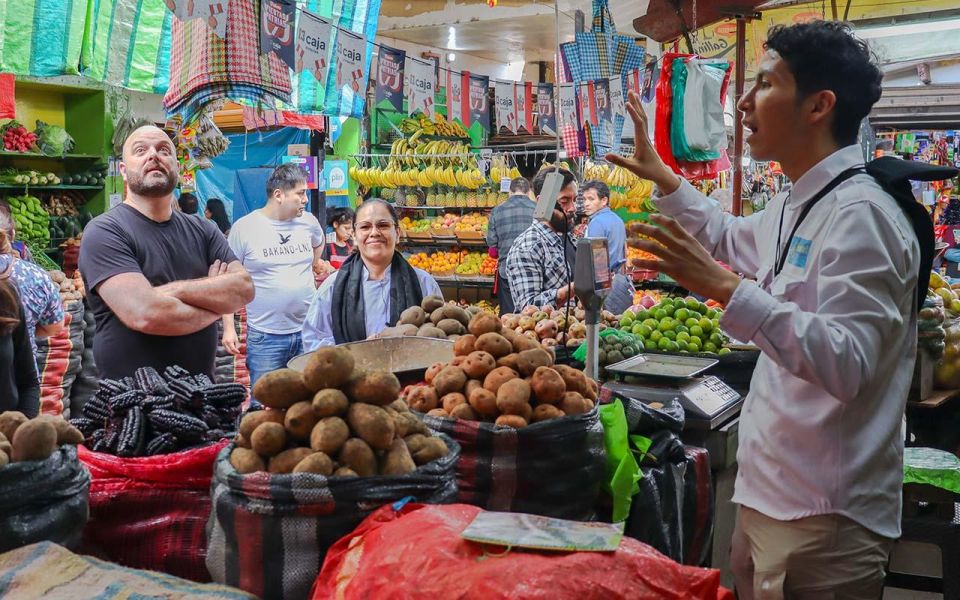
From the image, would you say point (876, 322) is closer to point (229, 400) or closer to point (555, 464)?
point (555, 464)

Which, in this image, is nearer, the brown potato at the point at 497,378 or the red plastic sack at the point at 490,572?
the red plastic sack at the point at 490,572

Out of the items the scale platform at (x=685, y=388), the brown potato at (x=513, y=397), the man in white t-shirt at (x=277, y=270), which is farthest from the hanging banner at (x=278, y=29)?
the brown potato at (x=513, y=397)

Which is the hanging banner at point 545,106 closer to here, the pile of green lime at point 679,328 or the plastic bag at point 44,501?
the pile of green lime at point 679,328

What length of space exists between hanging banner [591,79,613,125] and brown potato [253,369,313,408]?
297 inches

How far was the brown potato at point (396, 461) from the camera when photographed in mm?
1897

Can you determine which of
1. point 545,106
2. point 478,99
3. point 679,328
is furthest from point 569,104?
point 679,328

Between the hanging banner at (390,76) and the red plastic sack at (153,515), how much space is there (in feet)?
18.7

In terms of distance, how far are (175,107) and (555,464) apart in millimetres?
4064

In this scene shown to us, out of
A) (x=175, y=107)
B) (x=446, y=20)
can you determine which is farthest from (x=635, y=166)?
(x=446, y=20)

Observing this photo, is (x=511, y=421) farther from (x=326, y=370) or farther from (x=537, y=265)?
(x=537, y=265)

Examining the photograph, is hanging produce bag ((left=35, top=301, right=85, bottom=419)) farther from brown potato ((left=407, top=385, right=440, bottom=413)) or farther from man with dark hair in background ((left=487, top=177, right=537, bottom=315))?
brown potato ((left=407, top=385, right=440, bottom=413))

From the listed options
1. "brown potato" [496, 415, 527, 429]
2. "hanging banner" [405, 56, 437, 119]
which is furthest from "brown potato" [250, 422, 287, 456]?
"hanging banner" [405, 56, 437, 119]

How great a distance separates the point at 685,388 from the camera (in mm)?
3553

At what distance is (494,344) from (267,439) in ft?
3.10
